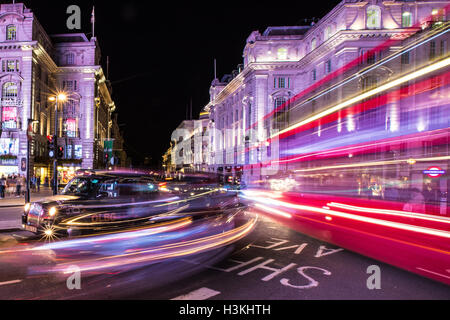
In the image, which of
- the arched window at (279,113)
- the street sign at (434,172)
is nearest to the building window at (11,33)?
the arched window at (279,113)

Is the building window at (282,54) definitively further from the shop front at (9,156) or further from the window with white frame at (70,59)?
the shop front at (9,156)

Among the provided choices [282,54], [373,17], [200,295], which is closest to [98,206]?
[200,295]

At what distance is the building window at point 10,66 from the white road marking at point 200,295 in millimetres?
47120

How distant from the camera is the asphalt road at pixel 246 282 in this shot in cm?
455

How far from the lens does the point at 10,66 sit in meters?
40.8

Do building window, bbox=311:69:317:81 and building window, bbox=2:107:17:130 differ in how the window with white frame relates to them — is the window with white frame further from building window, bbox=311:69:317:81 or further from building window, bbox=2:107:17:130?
building window, bbox=311:69:317:81

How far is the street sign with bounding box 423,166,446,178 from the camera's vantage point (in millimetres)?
10344

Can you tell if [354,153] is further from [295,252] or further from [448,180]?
[295,252]

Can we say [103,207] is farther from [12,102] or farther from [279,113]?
[279,113]

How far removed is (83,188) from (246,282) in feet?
18.3

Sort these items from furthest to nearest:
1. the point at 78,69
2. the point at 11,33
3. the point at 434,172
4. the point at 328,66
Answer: the point at 78,69, the point at 328,66, the point at 11,33, the point at 434,172

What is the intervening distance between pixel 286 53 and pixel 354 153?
41.8m

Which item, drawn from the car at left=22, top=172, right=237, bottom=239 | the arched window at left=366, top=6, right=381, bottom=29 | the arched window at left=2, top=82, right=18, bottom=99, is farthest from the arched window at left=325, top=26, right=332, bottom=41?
the arched window at left=2, top=82, right=18, bottom=99
